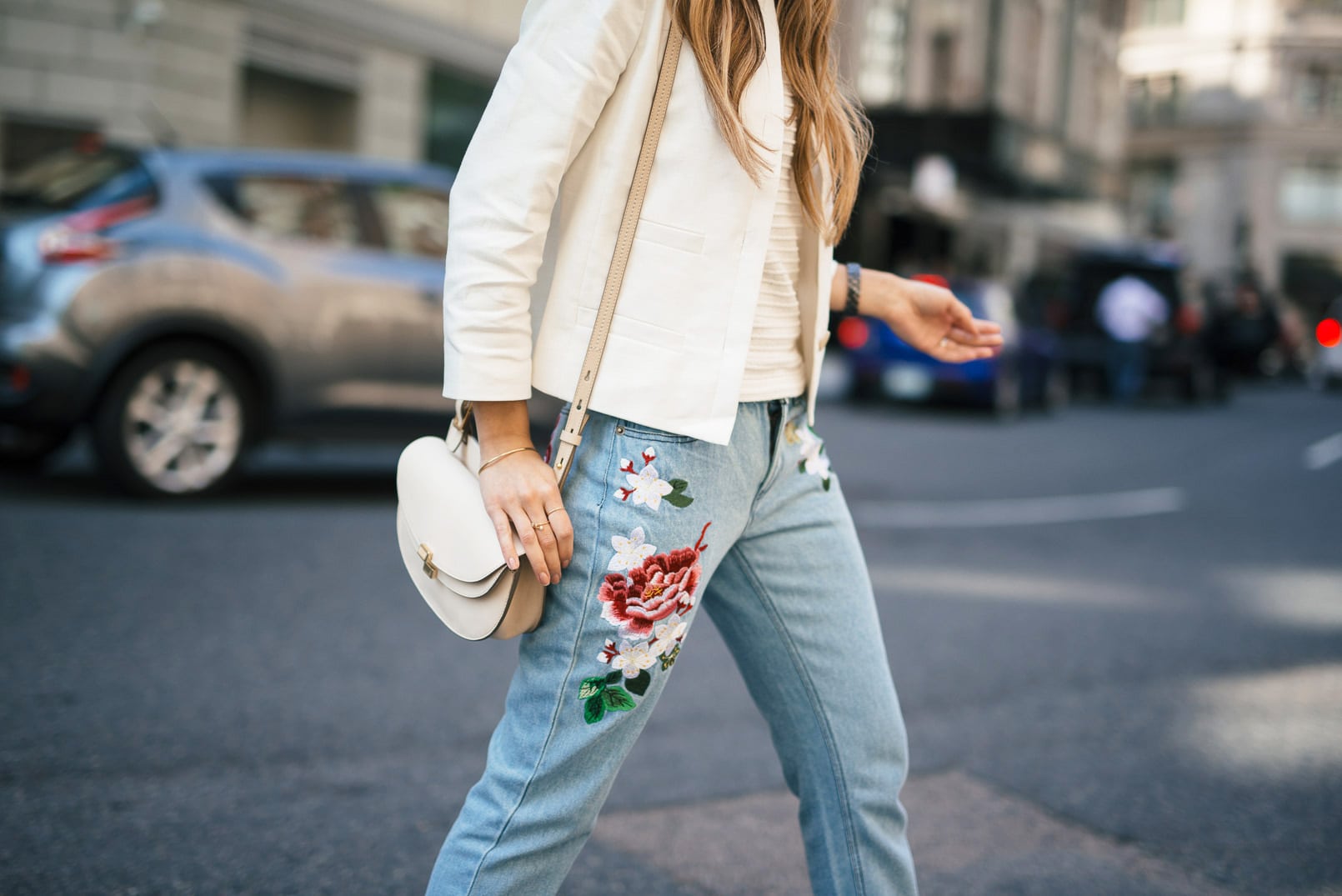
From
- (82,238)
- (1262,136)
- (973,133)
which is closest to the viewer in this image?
(82,238)

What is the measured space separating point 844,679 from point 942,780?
5.83 feet

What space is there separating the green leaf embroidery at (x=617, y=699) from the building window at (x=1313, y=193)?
62392 mm

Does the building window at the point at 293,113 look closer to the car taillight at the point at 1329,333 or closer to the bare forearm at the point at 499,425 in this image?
the bare forearm at the point at 499,425

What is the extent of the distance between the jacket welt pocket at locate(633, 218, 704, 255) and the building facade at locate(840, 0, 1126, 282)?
62.6 ft

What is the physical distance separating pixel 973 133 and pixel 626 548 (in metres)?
23.3

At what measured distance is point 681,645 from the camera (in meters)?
1.71

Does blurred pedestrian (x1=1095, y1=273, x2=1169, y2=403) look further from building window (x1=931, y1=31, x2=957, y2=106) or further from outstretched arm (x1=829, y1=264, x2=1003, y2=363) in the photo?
outstretched arm (x1=829, y1=264, x2=1003, y2=363)

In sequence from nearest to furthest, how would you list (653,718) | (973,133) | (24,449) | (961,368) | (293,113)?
(653,718) < (24,449) < (961,368) < (293,113) < (973,133)

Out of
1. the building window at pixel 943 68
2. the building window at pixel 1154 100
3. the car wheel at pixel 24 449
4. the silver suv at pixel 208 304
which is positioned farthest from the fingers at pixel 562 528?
the building window at pixel 1154 100

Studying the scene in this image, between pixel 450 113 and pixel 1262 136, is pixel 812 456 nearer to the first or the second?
pixel 450 113

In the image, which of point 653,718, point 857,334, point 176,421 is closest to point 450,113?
point 857,334

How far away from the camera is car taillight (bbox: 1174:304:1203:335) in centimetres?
1842

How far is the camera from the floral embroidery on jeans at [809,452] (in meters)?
1.84

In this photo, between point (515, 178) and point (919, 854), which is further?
point (919, 854)
